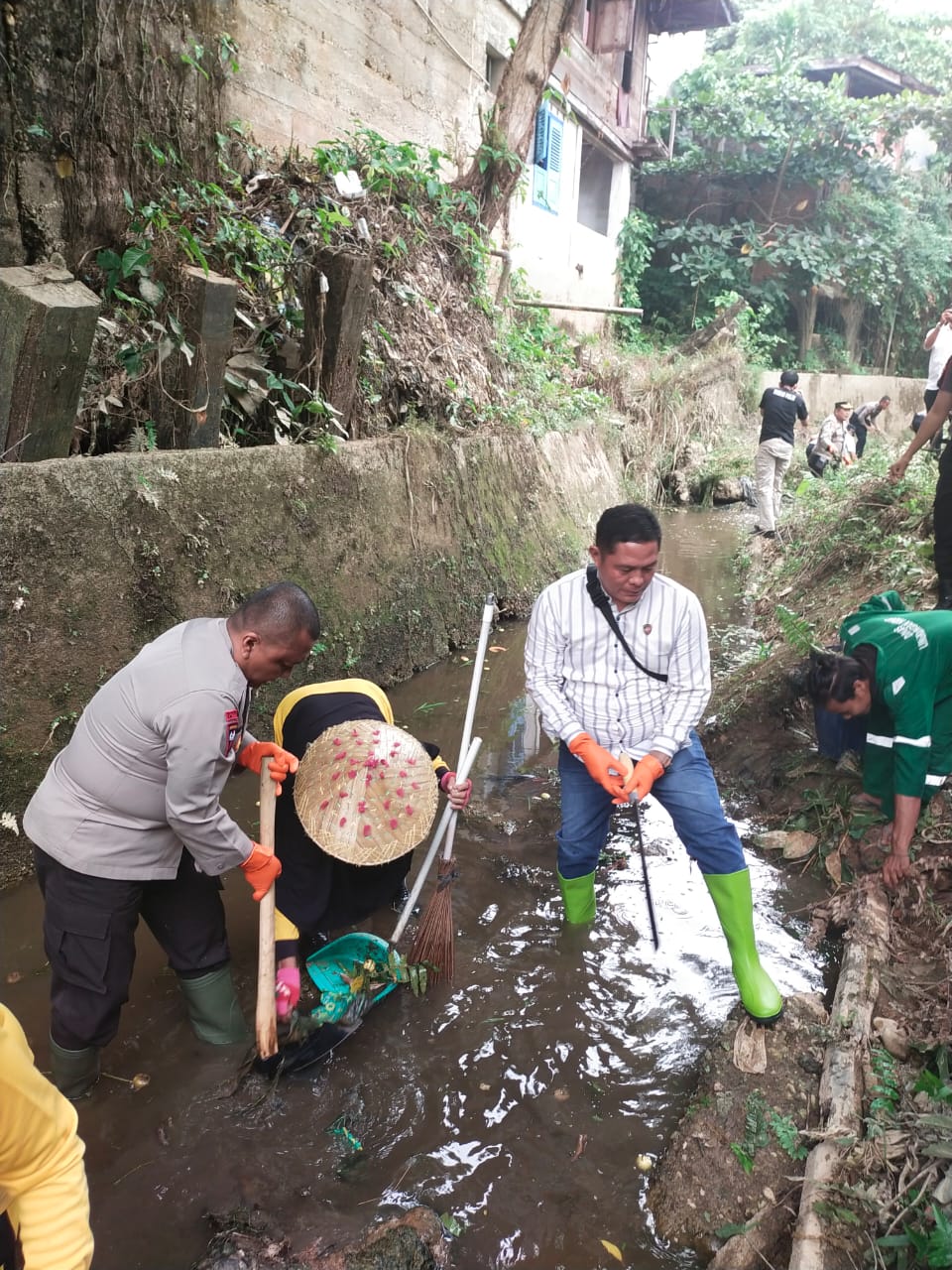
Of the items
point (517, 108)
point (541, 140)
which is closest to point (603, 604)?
point (517, 108)

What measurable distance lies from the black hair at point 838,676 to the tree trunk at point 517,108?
822 centimetres

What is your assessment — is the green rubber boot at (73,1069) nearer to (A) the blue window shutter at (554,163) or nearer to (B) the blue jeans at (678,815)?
(B) the blue jeans at (678,815)

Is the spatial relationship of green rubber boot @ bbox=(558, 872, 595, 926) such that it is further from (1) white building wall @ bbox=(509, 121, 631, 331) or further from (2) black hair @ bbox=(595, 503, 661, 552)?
(1) white building wall @ bbox=(509, 121, 631, 331)

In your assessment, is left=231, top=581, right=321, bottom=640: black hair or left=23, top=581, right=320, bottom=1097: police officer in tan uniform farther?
left=231, top=581, right=321, bottom=640: black hair

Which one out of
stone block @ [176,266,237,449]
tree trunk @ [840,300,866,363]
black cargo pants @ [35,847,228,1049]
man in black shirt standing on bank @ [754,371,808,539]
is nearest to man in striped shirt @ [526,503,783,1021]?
black cargo pants @ [35,847,228,1049]

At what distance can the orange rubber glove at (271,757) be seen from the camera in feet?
9.80

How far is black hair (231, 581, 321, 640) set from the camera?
102 inches

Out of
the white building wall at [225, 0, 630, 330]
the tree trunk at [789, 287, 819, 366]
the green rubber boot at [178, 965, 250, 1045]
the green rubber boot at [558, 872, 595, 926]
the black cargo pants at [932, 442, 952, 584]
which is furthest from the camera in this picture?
the tree trunk at [789, 287, 819, 366]

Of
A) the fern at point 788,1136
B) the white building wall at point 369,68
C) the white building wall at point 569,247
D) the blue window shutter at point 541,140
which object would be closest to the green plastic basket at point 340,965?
the fern at point 788,1136

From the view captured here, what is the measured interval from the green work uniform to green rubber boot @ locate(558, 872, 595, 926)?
135 centimetres

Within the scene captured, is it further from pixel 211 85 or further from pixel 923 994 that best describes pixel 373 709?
pixel 211 85

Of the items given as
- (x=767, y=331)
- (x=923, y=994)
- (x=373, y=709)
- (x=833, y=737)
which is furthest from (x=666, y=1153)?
(x=767, y=331)

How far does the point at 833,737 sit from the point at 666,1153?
217cm

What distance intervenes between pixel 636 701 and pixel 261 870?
5.05ft
